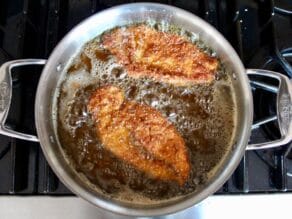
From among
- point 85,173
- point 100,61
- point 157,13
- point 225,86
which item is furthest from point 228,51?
point 85,173

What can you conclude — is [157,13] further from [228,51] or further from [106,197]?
[106,197]

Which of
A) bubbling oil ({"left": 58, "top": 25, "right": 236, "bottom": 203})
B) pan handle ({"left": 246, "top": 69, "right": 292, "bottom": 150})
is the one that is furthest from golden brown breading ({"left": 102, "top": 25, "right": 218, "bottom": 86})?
pan handle ({"left": 246, "top": 69, "right": 292, "bottom": 150})

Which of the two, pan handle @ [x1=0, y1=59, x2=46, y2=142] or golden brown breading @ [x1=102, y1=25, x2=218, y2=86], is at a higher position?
golden brown breading @ [x1=102, y1=25, x2=218, y2=86]

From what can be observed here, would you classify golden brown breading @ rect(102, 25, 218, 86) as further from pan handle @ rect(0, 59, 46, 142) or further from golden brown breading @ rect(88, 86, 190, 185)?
pan handle @ rect(0, 59, 46, 142)

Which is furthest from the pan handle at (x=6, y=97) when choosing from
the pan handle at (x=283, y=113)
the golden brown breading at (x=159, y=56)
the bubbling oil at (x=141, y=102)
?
the pan handle at (x=283, y=113)

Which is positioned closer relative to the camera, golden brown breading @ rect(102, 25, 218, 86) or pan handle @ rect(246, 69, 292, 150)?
pan handle @ rect(246, 69, 292, 150)

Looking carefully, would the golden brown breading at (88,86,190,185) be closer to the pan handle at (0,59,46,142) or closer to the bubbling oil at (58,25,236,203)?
the bubbling oil at (58,25,236,203)

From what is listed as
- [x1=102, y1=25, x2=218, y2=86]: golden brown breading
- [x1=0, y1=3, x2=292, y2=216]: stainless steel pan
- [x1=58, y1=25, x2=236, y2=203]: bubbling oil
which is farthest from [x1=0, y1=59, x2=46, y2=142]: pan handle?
[x1=102, y1=25, x2=218, y2=86]: golden brown breading
